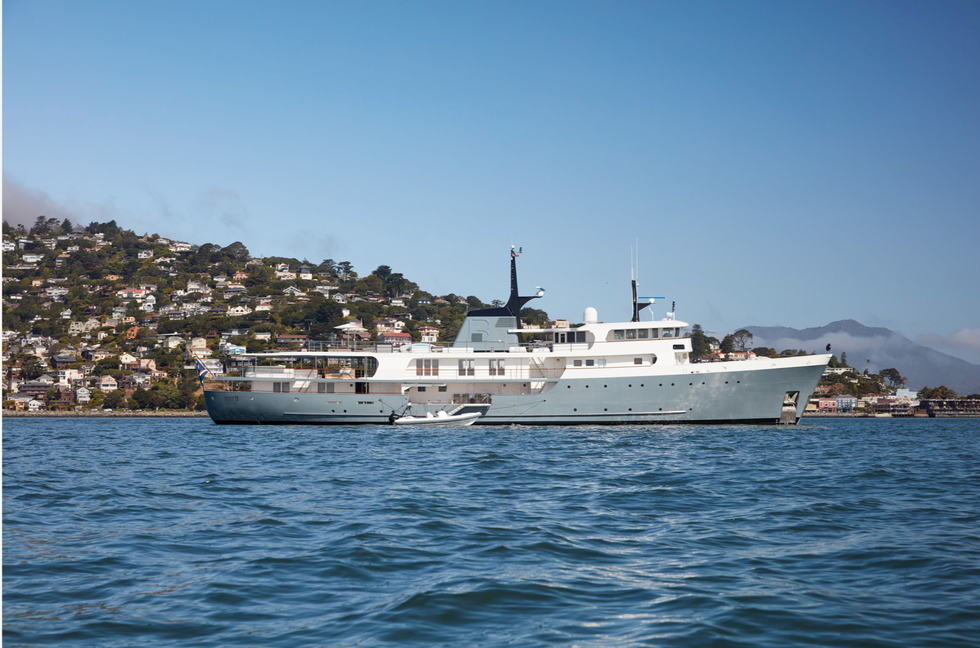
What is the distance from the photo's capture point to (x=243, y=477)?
1457 centimetres

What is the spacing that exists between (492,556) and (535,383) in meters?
26.1

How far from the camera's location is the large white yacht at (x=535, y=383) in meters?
31.2

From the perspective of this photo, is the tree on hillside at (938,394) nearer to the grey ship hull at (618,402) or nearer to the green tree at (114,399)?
the grey ship hull at (618,402)

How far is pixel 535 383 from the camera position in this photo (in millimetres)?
33906

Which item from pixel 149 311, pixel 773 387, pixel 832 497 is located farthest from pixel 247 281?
pixel 832 497

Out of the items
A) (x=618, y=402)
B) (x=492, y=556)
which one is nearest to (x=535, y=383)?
(x=618, y=402)

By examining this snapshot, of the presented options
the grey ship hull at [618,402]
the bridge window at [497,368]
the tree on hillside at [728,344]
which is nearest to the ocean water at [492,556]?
the grey ship hull at [618,402]

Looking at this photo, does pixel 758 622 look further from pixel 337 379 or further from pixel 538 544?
pixel 337 379

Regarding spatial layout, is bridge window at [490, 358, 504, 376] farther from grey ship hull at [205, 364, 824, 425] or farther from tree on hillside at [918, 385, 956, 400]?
tree on hillside at [918, 385, 956, 400]

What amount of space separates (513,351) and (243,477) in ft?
68.0

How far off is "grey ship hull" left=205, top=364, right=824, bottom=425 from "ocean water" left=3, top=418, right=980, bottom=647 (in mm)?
15024

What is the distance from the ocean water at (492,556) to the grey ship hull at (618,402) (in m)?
15.0

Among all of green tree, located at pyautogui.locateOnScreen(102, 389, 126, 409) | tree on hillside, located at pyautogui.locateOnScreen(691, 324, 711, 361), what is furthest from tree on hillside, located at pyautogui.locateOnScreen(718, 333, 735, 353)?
green tree, located at pyautogui.locateOnScreen(102, 389, 126, 409)

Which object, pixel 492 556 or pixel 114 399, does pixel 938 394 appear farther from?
pixel 492 556
